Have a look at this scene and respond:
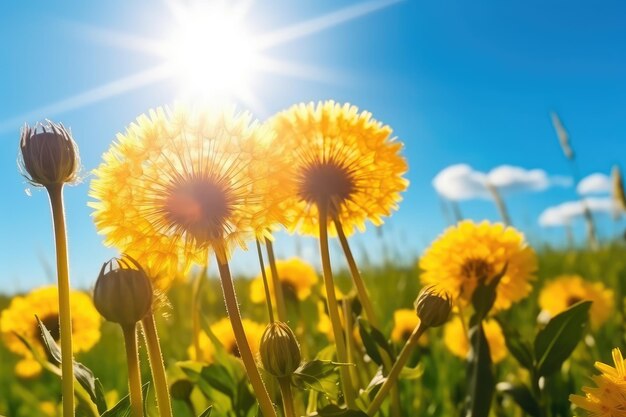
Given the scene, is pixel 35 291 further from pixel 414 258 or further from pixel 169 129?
pixel 414 258

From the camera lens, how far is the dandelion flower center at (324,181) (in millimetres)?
1013

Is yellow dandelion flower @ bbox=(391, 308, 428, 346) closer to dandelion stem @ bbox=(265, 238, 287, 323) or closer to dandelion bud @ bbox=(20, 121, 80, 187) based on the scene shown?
dandelion stem @ bbox=(265, 238, 287, 323)

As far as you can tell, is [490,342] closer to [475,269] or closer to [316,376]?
[475,269]

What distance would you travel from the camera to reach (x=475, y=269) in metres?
1.31

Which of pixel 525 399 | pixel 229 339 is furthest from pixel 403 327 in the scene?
pixel 525 399

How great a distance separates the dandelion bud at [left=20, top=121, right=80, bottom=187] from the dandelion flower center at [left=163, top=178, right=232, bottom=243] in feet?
0.41

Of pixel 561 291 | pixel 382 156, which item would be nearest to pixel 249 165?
pixel 382 156

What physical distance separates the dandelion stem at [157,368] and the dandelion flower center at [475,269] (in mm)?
758

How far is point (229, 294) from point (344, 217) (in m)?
0.48

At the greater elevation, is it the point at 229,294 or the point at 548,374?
the point at 229,294

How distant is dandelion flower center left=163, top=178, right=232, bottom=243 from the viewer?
750 millimetres

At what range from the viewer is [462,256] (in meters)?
1.32

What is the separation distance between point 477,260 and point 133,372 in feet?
2.66

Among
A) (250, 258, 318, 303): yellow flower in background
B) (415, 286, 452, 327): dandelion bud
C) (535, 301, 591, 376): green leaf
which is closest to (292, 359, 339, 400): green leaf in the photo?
(415, 286, 452, 327): dandelion bud
